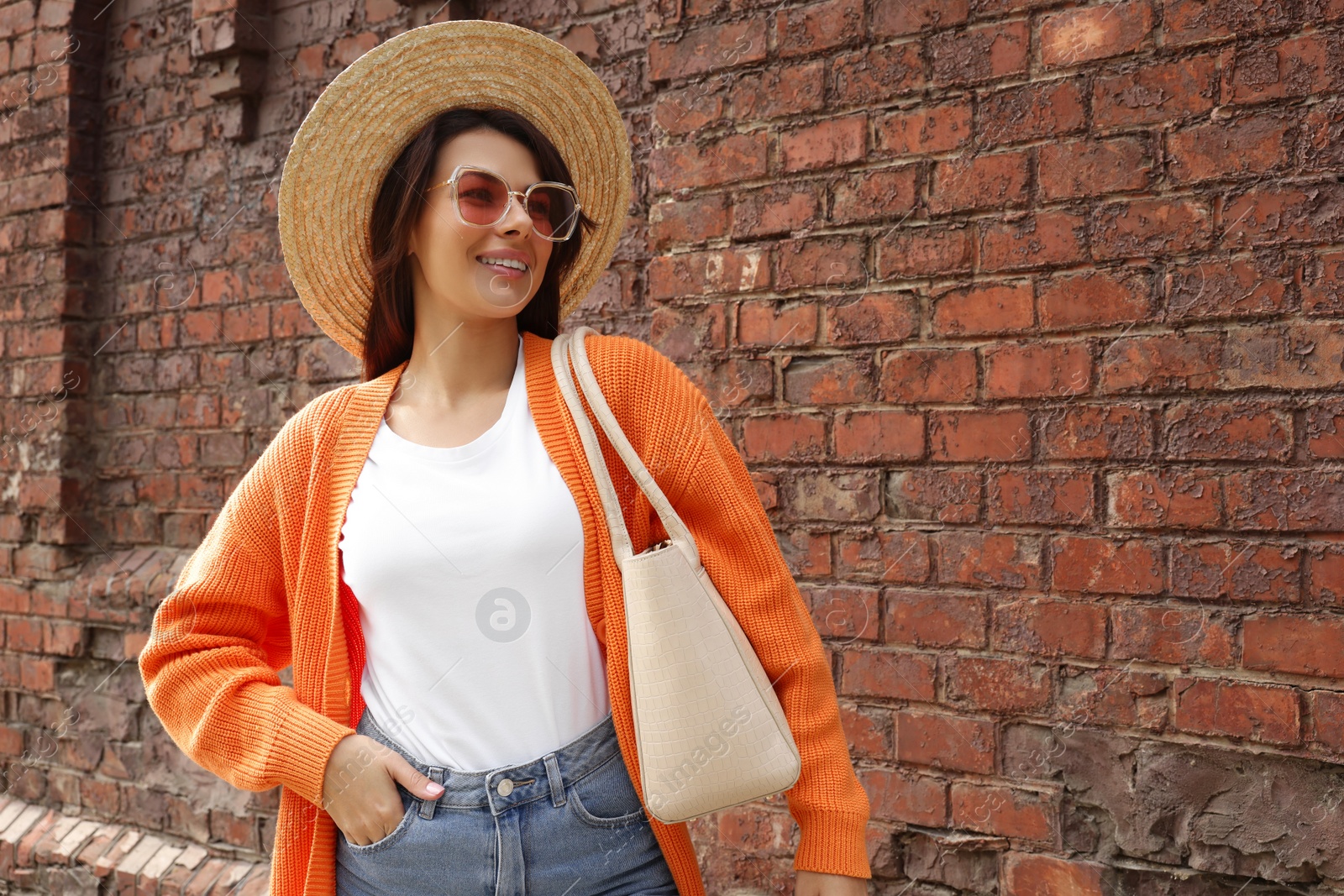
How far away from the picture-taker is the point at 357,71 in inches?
63.6

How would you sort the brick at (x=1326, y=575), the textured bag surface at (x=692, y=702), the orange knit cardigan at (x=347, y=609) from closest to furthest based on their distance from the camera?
1. the textured bag surface at (x=692, y=702)
2. the orange knit cardigan at (x=347, y=609)
3. the brick at (x=1326, y=575)

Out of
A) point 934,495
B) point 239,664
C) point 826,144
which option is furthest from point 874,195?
point 239,664

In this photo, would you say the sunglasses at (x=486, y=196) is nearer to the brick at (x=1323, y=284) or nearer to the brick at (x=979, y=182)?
the brick at (x=979, y=182)

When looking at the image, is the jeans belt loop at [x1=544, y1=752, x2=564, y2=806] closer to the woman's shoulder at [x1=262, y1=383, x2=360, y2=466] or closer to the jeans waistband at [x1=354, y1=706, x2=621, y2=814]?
the jeans waistband at [x1=354, y1=706, x2=621, y2=814]

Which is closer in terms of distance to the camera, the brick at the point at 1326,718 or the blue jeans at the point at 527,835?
the blue jeans at the point at 527,835

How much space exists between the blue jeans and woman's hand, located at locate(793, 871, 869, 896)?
0.19 metres

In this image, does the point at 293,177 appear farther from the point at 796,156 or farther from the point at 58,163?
the point at 58,163

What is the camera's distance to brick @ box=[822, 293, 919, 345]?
6.82 feet

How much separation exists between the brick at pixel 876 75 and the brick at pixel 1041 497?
74 cm

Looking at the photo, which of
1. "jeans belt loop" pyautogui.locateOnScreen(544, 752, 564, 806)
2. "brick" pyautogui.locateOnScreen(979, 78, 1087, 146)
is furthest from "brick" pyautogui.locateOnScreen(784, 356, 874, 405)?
"jeans belt loop" pyautogui.locateOnScreen(544, 752, 564, 806)

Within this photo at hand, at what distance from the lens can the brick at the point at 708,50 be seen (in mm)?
2207

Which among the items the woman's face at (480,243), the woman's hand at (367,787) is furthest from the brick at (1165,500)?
Answer: the woman's hand at (367,787)

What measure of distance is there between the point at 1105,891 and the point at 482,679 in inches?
48.9

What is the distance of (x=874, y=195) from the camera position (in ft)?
6.91
